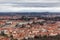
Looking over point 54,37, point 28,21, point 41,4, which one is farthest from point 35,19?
point 54,37

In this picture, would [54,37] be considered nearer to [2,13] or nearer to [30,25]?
[30,25]

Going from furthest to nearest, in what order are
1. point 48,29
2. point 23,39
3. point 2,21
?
point 2,21, point 48,29, point 23,39

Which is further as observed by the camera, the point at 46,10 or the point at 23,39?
the point at 46,10

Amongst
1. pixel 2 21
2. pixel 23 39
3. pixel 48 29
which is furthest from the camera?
pixel 2 21

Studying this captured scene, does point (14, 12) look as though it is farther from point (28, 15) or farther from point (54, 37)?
point (54, 37)

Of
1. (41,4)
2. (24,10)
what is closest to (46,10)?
(41,4)

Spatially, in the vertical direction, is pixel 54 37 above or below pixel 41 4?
below
